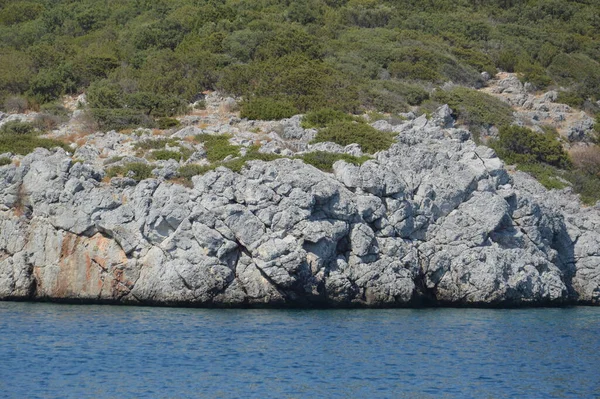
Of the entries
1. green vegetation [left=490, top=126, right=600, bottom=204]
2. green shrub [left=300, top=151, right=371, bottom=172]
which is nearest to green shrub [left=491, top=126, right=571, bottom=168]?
green vegetation [left=490, top=126, right=600, bottom=204]

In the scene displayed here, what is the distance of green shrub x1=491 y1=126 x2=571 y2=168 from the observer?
50.9 meters

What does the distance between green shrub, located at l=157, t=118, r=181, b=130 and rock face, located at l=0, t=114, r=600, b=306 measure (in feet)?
32.6

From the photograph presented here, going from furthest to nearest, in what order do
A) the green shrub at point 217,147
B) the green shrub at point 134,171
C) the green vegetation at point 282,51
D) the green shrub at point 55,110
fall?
the green vegetation at point 282,51
the green shrub at point 55,110
the green shrub at point 217,147
the green shrub at point 134,171

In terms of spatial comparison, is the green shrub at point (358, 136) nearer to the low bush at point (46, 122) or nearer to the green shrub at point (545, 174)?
the green shrub at point (545, 174)

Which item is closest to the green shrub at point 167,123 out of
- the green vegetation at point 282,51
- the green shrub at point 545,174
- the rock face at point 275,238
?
the green vegetation at point 282,51

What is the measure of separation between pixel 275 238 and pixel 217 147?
376 inches


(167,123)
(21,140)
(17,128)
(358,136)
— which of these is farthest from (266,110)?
(17,128)

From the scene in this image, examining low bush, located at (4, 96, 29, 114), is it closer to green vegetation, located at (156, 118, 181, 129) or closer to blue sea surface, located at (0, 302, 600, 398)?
Result: green vegetation, located at (156, 118, 181, 129)

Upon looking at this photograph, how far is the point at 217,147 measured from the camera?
40.8 meters

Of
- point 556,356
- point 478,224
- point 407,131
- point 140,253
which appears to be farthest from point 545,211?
point 140,253

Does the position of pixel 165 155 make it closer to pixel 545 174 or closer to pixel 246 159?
pixel 246 159

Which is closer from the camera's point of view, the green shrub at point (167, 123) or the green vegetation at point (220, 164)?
the green vegetation at point (220, 164)

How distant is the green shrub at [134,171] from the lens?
121 feet

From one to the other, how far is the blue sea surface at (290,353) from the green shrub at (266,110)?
17.1 m
